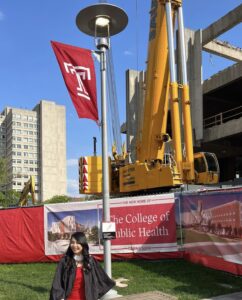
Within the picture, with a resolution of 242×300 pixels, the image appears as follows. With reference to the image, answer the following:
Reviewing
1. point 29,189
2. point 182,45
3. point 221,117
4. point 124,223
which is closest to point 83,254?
point 124,223

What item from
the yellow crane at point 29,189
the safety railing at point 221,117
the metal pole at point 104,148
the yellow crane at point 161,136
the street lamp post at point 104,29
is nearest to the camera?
the metal pole at point 104,148

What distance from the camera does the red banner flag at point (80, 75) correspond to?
8938mm

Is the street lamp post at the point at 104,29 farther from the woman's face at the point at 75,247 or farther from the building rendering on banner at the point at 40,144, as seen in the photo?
the building rendering on banner at the point at 40,144

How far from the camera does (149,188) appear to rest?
63.2 ft

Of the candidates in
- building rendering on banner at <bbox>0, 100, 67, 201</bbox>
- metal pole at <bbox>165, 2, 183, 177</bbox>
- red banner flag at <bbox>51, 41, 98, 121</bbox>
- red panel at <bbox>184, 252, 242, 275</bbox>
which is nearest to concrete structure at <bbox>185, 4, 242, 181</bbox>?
metal pole at <bbox>165, 2, 183, 177</bbox>

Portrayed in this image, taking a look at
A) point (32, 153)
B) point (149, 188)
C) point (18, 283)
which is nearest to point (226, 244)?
point (18, 283)

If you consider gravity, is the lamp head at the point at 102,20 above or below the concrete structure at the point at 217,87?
below

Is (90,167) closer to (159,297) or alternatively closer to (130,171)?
(130,171)

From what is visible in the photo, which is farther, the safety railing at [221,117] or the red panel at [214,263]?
the safety railing at [221,117]

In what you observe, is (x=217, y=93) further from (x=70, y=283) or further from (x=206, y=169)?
(x=70, y=283)

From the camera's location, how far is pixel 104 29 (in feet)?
30.0

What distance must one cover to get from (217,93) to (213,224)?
25.6m

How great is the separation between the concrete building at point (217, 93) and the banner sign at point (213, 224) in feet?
61.3

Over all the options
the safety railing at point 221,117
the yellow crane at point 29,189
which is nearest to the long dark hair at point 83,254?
the yellow crane at point 29,189
